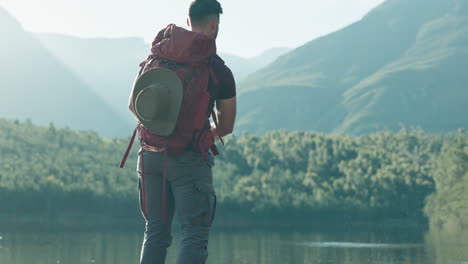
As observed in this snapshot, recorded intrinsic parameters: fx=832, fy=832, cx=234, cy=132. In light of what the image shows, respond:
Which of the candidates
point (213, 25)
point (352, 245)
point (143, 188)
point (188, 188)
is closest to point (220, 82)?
point (213, 25)

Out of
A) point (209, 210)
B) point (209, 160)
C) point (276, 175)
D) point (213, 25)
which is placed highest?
point (276, 175)

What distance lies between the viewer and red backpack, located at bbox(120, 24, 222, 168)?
4273 mm

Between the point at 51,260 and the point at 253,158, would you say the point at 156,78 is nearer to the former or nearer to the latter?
the point at 51,260

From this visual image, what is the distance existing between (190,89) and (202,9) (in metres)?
0.51

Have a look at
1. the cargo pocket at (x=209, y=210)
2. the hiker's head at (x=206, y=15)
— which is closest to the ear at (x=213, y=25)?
the hiker's head at (x=206, y=15)

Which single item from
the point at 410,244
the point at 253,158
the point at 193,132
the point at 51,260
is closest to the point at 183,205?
the point at 193,132

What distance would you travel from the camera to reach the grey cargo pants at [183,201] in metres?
4.26

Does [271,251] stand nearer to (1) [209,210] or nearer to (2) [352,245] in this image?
(2) [352,245]

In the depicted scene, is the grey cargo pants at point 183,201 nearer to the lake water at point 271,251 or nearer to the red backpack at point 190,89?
the red backpack at point 190,89

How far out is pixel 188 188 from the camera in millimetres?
4246

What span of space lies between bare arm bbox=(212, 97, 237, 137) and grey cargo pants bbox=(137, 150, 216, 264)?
23 centimetres

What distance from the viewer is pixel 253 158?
105 meters

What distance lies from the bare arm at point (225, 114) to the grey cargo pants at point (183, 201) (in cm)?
23

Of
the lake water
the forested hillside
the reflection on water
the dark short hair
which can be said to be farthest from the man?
the forested hillside
